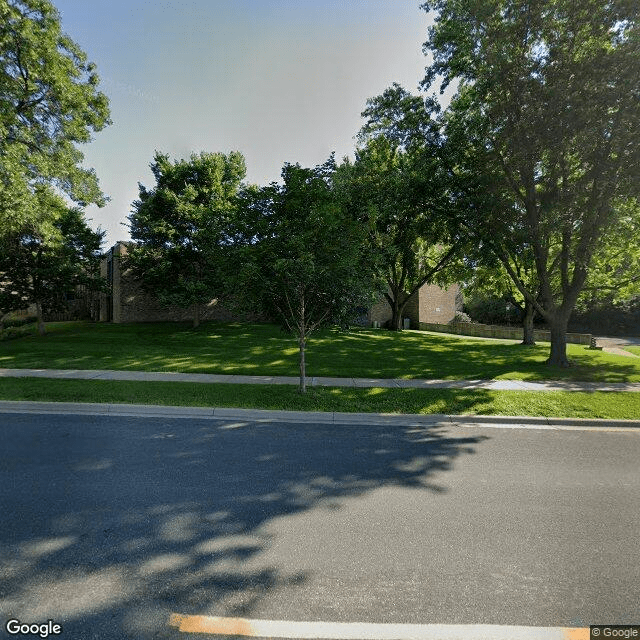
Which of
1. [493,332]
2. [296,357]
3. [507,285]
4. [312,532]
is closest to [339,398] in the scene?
[312,532]

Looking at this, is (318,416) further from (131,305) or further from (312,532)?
(131,305)

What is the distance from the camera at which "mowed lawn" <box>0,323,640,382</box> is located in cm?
1245

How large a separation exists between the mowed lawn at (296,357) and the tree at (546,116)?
248 cm

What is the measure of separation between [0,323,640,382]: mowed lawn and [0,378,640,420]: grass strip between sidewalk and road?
2068 millimetres

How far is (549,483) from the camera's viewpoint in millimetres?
4992

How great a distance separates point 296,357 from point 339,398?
5908 millimetres

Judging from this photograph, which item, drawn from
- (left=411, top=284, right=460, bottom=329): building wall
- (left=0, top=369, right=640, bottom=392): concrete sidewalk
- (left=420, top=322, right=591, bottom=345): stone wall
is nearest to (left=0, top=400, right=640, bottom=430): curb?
(left=0, top=369, right=640, bottom=392): concrete sidewalk

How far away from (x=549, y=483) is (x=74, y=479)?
5.92 meters

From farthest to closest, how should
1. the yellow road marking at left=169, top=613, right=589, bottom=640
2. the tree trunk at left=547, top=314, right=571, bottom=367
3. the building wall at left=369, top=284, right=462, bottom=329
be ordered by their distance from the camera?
the building wall at left=369, top=284, right=462, bottom=329, the tree trunk at left=547, top=314, right=571, bottom=367, the yellow road marking at left=169, top=613, right=589, bottom=640

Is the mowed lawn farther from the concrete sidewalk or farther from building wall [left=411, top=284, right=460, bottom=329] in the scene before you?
building wall [left=411, top=284, right=460, bottom=329]

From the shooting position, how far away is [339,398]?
9195 millimetres

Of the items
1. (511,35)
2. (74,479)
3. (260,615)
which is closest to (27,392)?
(74,479)

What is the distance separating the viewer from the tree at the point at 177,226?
22.5 metres

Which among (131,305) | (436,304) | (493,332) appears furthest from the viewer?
(436,304)
